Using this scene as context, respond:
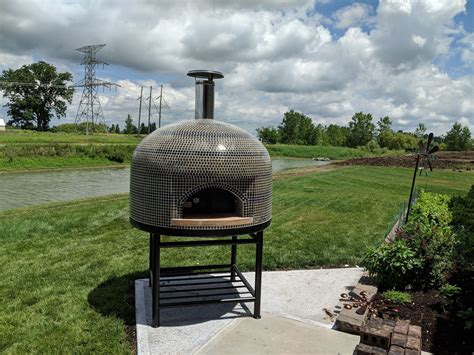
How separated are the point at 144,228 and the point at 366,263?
3.47 m

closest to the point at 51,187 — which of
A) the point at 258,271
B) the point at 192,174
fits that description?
the point at 258,271

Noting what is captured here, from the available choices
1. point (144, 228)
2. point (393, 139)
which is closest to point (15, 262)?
point (144, 228)

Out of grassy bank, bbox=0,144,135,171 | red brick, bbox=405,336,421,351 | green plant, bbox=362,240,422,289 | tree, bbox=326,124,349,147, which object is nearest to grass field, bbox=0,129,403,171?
grassy bank, bbox=0,144,135,171

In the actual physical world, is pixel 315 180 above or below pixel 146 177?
below

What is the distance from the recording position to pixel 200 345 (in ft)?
15.8

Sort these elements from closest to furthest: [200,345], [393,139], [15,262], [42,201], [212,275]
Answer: [200,345] < [212,275] < [15,262] < [42,201] < [393,139]

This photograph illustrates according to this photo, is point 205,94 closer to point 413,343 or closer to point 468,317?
point 413,343

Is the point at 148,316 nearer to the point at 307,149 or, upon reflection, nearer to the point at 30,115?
the point at 307,149

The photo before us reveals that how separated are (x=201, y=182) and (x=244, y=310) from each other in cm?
217

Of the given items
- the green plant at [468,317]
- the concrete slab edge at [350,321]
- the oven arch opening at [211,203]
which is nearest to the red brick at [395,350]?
the concrete slab edge at [350,321]

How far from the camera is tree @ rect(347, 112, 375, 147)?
286 ft

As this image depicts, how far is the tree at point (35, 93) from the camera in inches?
2763

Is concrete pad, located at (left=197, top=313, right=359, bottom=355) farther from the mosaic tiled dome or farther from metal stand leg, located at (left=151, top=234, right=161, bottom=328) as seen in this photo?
the mosaic tiled dome

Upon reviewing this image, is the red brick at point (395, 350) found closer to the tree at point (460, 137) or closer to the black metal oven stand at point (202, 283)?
the black metal oven stand at point (202, 283)
